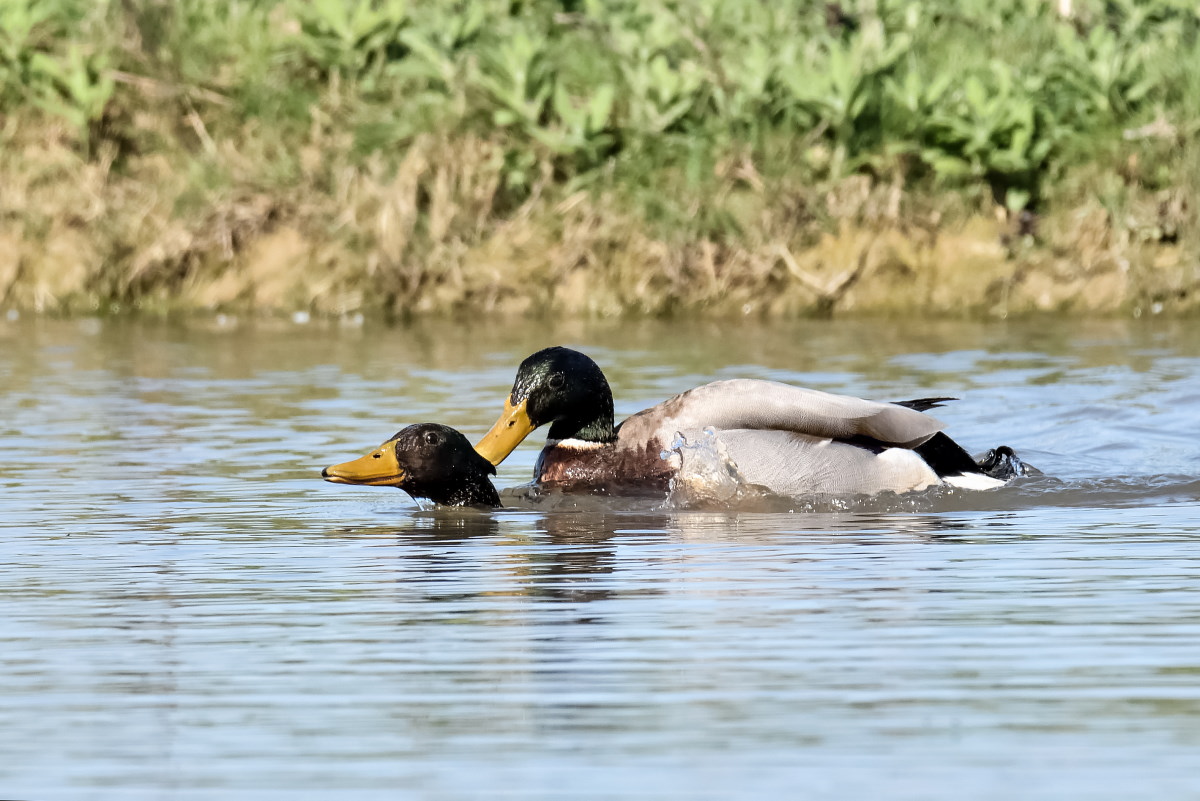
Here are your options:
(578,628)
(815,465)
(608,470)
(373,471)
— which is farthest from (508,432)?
(578,628)

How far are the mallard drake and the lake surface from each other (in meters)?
0.13

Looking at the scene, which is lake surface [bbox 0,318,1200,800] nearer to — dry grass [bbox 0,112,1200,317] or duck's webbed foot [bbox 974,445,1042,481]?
duck's webbed foot [bbox 974,445,1042,481]

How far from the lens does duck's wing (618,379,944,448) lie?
7.94 metres

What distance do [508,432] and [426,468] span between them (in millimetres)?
550

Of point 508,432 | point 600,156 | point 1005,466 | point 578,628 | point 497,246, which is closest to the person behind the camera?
point 578,628

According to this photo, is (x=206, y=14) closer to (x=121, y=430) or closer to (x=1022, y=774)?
(x=121, y=430)

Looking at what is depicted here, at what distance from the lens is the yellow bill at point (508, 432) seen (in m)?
8.30

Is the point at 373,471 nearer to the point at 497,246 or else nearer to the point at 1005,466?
the point at 1005,466

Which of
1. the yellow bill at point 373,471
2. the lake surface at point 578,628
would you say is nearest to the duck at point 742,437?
the lake surface at point 578,628

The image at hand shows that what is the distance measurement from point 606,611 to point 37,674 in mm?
1383

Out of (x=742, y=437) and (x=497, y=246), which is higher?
(x=497, y=246)

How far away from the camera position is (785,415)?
7961 millimetres

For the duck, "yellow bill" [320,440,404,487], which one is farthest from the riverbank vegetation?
"yellow bill" [320,440,404,487]

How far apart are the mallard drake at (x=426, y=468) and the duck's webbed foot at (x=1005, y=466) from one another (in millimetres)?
1967
